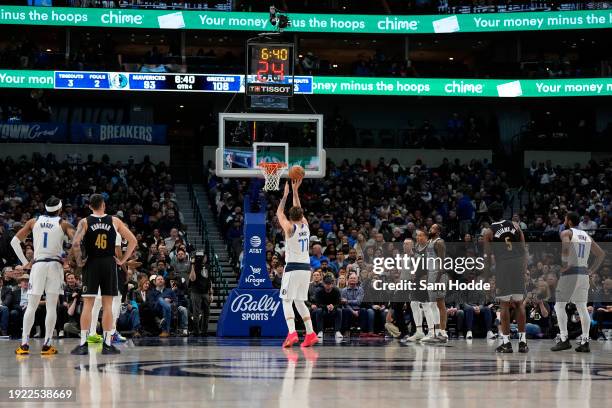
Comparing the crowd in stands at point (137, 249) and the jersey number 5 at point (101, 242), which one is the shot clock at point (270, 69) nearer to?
the crowd in stands at point (137, 249)

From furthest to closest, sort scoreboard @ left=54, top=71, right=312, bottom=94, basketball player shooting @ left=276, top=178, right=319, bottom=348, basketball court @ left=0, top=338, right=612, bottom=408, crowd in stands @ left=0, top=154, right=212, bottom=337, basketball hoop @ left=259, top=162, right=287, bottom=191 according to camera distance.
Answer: scoreboard @ left=54, top=71, right=312, bottom=94 → basketball hoop @ left=259, top=162, right=287, bottom=191 → crowd in stands @ left=0, top=154, right=212, bottom=337 → basketball player shooting @ left=276, top=178, right=319, bottom=348 → basketball court @ left=0, top=338, right=612, bottom=408

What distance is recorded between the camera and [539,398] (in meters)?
9.40

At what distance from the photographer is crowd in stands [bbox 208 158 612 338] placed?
21188mm

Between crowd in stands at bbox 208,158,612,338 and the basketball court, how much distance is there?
4890 millimetres

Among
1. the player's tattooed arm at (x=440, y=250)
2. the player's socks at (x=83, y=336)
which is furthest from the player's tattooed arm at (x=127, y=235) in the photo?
the player's tattooed arm at (x=440, y=250)

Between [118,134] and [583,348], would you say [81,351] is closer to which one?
[583,348]

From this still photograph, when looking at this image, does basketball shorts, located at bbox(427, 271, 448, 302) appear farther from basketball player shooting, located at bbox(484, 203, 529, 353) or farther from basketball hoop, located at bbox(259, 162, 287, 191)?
basketball hoop, located at bbox(259, 162, 287, 191)

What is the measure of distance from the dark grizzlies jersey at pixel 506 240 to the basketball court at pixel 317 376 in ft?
5.00

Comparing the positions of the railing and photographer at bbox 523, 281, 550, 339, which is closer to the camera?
photographer at bbox 523, 281, 550, 339

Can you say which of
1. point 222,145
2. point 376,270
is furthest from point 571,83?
point 222,145

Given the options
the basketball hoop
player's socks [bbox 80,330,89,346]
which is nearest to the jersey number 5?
player's socks [bbox 80,330,89,346]

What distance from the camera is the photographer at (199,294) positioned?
2116cm

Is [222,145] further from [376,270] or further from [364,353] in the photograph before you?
[364,353]

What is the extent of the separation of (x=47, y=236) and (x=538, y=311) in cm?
1108
